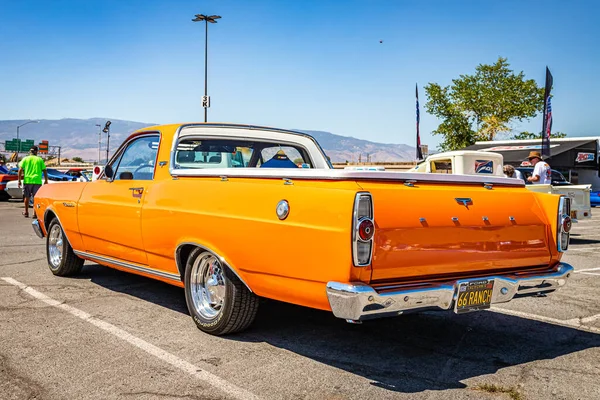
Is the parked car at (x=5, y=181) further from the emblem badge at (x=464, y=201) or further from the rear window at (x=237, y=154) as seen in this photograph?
the emblem badge at (x=464, y=201)

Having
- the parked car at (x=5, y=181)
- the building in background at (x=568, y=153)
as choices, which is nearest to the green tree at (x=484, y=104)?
the building in background at (x=568, y=153)

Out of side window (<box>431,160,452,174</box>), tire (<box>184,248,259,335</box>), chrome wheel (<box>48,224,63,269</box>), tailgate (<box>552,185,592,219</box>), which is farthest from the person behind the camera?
side window (<box>431,160,452,174</box>)

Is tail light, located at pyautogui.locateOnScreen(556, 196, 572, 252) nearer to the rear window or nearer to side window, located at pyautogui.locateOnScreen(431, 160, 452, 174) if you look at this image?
the rear window

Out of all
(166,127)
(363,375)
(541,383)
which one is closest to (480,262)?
(541,383)

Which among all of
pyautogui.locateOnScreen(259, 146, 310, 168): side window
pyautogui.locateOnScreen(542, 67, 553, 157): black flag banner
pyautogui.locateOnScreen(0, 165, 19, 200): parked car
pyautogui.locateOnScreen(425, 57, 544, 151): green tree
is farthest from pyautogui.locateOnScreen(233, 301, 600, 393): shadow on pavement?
pyautogui.locateOnScreen(425, 57, 544, 151): green tree

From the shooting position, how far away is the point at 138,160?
573 centimetres

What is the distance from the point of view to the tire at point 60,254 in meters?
6.67

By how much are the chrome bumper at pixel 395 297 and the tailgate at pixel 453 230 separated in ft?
0.42

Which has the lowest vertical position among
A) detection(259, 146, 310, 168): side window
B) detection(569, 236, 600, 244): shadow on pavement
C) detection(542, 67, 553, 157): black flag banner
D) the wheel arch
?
detection(569, 236, 600, 244): shadow on pavement

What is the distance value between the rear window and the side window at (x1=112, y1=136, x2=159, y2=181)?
301 millimetres

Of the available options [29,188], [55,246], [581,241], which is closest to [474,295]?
[55,246]

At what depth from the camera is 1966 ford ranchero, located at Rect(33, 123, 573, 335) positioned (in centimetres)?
349

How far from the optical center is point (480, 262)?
157 inches

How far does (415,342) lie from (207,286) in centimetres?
161
